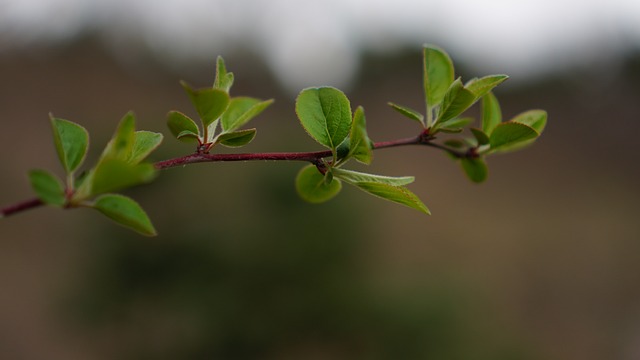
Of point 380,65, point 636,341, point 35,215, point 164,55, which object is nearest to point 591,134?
point 380,65

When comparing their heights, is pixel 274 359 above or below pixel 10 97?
below

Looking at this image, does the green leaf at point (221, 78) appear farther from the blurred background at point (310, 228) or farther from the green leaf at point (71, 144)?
the blurred background at point (310, 228)

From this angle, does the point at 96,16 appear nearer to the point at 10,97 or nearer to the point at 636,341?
the point at 10,97

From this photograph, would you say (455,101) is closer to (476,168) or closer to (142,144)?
(476,168)

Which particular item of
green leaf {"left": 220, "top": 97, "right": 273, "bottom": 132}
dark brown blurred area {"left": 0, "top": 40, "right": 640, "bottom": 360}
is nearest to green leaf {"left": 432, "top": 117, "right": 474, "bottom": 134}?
green leaf {"left": 220, "top": 97, "right": 273, "bottom": 132}

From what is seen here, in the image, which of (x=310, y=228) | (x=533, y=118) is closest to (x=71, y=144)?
(x=533, y=118)

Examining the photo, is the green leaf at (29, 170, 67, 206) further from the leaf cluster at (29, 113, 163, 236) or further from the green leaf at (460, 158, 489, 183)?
the green leaf at (460, 158, 489, 183)

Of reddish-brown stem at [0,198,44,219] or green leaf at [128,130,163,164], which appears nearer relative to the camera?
reddish-brown stem at [0,198,44,219]
